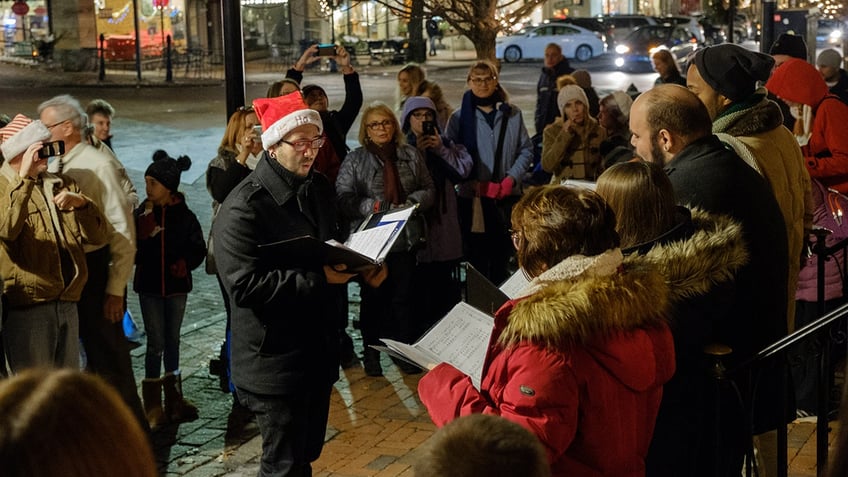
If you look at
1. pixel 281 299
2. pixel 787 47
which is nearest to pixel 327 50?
pixel 787 47

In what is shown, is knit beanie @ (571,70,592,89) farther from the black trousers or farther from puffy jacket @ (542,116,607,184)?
the black trousers

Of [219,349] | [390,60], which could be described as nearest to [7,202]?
[219,349]

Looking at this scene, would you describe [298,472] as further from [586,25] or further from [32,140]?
[586,25]

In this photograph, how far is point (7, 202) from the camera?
18.4 ft

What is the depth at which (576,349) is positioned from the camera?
3.24m

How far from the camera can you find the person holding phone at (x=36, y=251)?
5652mm

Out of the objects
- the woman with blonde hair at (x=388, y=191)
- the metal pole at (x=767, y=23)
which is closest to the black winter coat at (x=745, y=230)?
the woman with blonde hair at (x=388, y=191)

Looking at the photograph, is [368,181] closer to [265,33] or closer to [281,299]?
[281,299]

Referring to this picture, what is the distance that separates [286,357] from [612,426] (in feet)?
6.62

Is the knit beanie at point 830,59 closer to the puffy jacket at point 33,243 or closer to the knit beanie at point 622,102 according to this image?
the knit beanie at point 622,102

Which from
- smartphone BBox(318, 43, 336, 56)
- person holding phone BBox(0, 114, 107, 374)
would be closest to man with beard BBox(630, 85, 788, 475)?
person holding phone BBox(0, 114, 107, 374)

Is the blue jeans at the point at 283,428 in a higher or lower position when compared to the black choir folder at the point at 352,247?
lower

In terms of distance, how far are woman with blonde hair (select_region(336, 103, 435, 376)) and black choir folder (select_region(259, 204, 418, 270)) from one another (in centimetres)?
240

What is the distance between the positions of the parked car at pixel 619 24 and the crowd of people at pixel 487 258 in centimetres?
3531
